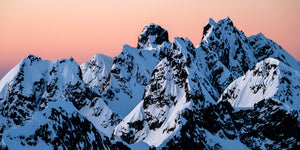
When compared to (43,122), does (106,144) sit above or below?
below

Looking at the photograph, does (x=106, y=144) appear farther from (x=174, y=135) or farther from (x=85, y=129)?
(x=174, y=135)

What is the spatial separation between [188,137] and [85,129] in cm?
7919

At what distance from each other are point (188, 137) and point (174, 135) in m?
6.81

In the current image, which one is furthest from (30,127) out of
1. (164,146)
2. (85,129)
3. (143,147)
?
(164,146)

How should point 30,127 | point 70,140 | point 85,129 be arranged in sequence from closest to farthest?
point 30,127 → point 70,140 → point 85,129

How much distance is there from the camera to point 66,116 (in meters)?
123

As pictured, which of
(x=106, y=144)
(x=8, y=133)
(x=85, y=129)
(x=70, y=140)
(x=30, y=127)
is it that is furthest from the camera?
(x=106, y=144)

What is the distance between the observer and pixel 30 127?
355 ft

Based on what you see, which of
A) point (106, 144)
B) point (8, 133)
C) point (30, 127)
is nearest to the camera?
point (8, 133)

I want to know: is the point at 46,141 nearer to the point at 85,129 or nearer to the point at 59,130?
the point at 59,130

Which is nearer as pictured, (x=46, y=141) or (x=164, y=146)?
Result: (x=46, y=141)

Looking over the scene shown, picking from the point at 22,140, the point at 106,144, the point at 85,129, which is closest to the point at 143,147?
the point at 106,144

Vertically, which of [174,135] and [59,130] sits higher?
[59,130]

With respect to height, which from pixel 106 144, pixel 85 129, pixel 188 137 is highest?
pixel 85 129
